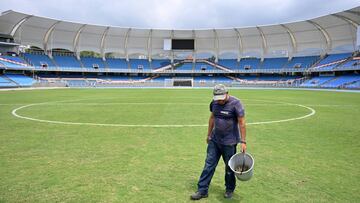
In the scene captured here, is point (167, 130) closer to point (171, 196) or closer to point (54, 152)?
point (54, 152)

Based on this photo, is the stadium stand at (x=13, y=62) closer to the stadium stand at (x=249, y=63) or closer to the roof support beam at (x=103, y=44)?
the roof support beam at (x=103, y=44)

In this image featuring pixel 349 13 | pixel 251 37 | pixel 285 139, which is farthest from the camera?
pixel 251 37

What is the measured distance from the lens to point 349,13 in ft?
185

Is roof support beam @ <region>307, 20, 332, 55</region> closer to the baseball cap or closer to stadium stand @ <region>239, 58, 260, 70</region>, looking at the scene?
stadium stand @ <region>239, 58, 260, 70</region>

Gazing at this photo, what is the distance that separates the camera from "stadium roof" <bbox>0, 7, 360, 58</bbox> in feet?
218

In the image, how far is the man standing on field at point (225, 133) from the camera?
16.1ft

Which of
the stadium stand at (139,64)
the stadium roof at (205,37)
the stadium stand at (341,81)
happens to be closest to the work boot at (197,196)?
the stadium stand at (341,81)

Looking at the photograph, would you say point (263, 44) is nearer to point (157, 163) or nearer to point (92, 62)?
point (92, 62)

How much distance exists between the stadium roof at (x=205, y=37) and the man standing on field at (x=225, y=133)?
213 ft

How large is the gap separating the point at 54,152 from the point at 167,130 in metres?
4.65

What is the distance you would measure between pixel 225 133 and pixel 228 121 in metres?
0.23

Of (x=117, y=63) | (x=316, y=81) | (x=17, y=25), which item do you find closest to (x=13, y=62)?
(x=17, y=25)

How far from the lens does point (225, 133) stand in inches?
197

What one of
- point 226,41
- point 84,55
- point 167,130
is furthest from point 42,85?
point 167,130
